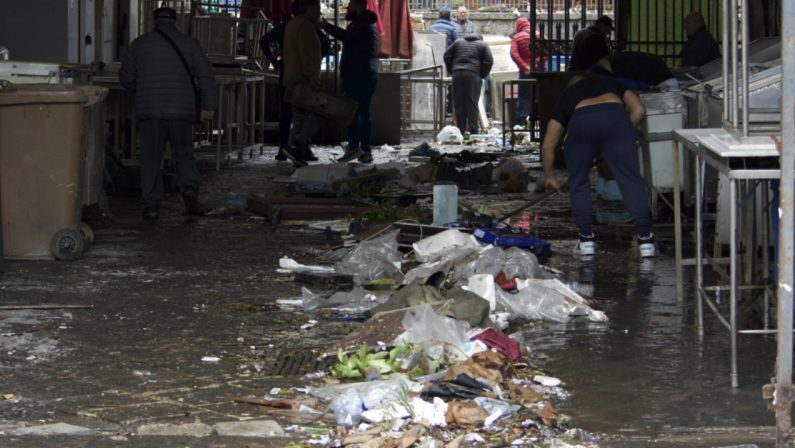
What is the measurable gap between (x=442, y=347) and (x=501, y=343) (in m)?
0.31

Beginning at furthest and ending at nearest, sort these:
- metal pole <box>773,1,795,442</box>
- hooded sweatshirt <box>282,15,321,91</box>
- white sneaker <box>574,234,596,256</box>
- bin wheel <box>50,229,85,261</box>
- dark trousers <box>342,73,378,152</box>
A: 1. dark trousers <box>342,73,378,152</box>
2. hooded sweatshirt <box>282,15,321,91</box>
3. white sneaker <box>574,234,596,256</box>
4. bin wheel <box>50,229,85,261</box>
5. metal pole <box>773,1,795,442</box>

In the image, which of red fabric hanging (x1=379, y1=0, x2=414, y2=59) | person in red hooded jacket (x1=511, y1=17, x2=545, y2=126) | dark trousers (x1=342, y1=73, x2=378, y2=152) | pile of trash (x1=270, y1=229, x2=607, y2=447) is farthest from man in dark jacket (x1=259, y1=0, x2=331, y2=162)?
pile of trash (x1=270, y1=229, x2=607, y2=447)

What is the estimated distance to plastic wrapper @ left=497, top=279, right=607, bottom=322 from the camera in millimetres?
7340

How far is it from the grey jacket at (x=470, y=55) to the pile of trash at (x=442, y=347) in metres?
13.2

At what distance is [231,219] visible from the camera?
11859 mm

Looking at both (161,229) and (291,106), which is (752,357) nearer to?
(161,229)

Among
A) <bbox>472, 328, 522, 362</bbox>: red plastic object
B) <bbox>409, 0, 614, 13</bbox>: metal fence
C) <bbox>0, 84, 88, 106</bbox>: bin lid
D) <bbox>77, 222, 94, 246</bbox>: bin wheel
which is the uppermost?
<bbox>409, 0, 614, 13</bbox>: metal fence

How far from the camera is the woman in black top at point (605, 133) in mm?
9367

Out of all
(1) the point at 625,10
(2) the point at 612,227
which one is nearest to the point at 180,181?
(2) the point at 612,227

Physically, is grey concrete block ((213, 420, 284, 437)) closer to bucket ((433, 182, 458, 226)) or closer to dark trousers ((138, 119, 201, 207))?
bucket ((433, 182, 458, 226))

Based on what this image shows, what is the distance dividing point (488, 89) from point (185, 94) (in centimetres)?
1587

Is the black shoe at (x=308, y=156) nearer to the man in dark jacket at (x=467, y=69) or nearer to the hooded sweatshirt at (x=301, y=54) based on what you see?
the hooded sweatshirt at (x=301, y=54)

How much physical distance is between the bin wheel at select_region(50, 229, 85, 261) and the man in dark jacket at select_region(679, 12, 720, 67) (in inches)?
277

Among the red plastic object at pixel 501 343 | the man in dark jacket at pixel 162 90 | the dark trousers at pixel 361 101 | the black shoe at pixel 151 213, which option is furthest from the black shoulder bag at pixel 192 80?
the red plastic object at pixel 501 343
